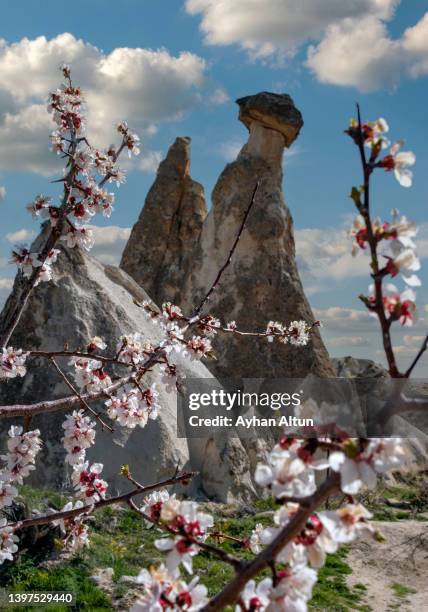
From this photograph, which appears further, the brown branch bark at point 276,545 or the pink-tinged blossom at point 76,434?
the pink-tinged blossom at point 76,434

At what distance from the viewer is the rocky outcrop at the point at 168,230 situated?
1636cm

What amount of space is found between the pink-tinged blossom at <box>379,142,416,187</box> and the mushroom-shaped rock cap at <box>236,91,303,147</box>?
13781 millimetres

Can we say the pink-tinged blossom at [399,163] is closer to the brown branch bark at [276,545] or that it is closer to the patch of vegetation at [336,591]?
the brown branch bark at [276,545]

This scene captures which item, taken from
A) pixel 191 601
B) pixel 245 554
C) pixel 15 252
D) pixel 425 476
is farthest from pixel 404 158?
pixel 425 476

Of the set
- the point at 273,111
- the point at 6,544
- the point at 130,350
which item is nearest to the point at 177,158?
the point at 273,111

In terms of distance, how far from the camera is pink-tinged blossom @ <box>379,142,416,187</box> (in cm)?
117

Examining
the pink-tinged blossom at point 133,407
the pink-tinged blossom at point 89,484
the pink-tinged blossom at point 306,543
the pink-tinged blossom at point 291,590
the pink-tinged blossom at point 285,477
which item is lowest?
the pink-tinged blossom at point 89,484

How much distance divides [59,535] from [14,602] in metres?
0.97

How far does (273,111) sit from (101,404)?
913 centimetres

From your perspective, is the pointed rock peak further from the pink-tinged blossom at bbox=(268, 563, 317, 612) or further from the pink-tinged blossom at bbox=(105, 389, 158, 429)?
the pink-tinged blossom at bbox=(268, 563, 317, 612)

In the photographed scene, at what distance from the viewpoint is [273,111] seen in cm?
1434

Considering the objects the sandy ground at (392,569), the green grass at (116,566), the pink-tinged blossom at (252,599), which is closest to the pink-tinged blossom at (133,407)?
the green grass at (116,566)

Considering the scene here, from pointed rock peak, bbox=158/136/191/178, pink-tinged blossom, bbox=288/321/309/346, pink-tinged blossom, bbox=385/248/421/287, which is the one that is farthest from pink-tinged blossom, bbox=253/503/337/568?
pointed rock peak, bbox=158/136/191/178

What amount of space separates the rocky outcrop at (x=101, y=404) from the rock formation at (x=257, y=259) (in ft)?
11.2
